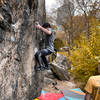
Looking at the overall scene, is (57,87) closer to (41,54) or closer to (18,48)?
(41,54)

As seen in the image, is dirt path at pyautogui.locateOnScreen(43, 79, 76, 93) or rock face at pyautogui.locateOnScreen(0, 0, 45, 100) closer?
rock face at pyautogui.locateOnScreen(0, 0, 45, 100)

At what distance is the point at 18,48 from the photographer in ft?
9.91

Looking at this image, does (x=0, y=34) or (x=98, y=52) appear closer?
(x=0, y=34)

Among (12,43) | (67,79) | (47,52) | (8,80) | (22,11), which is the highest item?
(22,11)

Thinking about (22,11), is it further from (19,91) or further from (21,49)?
(19,91)

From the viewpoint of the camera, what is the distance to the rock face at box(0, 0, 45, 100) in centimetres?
250

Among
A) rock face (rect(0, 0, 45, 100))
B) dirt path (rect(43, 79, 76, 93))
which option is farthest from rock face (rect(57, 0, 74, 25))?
rock face (rect(0, 0, 45, 100))

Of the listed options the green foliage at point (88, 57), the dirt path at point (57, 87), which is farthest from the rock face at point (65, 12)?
the dirt path at point (57, 87)

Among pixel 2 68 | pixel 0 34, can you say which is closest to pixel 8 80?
pixel 2 68

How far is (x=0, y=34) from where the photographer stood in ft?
7.86

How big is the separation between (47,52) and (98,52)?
116 inches

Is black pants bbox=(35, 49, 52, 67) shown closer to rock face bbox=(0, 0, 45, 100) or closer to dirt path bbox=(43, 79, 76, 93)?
rock face bbox=(0, 0, 45, 100)

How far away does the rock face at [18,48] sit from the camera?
250 centimetres

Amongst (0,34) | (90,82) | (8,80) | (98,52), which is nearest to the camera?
(90,82)
